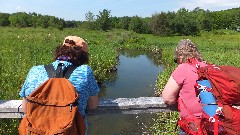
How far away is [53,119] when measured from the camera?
7.52 ft

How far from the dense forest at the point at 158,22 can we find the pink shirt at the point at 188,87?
63490mm

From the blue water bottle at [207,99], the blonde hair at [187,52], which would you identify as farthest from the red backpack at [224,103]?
the blonde hair at [187,52]

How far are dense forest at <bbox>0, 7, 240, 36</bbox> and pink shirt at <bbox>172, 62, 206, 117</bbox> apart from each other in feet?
208

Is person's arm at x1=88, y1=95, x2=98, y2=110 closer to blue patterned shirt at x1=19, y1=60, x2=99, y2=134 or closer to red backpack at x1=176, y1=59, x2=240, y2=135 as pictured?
blue patterned shirt at x1=19, y1=60, x2=99, y2=134

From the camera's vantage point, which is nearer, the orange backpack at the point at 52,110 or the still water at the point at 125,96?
the orange backpack at the point at 52,110

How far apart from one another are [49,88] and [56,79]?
100 millimetres

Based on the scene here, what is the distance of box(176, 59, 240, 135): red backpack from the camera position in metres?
2.47

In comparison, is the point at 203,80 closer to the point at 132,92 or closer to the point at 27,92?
the point at 27,92

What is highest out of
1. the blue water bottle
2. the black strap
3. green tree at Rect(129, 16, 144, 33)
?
the black strap

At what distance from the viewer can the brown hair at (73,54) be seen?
2719mm

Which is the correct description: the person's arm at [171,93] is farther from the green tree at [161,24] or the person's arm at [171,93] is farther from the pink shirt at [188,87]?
the green tree at [161,24]

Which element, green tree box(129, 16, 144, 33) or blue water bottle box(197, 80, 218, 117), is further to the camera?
green tree box(129, 16, 144, 33)

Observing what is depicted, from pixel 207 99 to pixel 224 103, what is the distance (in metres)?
0.14

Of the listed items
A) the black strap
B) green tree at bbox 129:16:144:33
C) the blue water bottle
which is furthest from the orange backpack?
green tree at bbox 129:16:144:33
